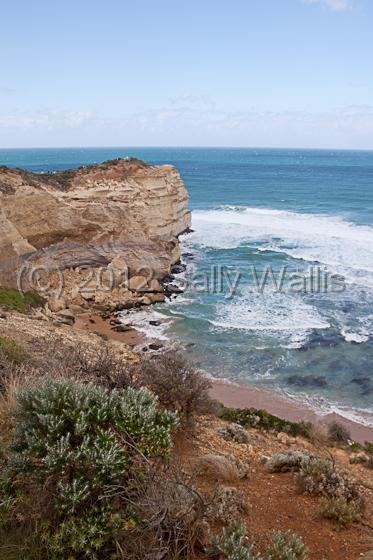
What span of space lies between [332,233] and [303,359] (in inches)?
902

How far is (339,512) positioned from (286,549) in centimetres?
127

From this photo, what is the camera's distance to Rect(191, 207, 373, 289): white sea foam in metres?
30.7

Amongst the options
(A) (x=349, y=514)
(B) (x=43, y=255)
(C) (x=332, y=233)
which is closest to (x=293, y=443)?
(A) (x=349, y=514)

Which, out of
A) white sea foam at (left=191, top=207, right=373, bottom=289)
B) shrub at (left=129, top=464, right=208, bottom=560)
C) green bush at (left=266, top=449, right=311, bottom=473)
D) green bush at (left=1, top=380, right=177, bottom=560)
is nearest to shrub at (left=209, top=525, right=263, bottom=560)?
shrub at (left=129, top=464, right=208, bottom=560)

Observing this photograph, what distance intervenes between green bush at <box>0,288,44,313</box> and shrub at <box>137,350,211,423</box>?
441 inches

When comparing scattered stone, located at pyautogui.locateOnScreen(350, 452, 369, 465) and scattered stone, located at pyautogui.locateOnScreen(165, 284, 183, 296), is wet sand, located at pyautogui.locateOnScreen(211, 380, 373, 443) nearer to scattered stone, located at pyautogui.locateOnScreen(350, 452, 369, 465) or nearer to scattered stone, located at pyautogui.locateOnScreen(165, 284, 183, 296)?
scattered stone, located at pyautogui.locateOnScreen(350, 452, 369, 465)

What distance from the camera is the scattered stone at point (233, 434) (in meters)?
8.12

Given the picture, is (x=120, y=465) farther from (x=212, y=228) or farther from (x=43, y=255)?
(x=212, y=228)

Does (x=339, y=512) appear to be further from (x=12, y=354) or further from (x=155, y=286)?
(x=155, y=286)

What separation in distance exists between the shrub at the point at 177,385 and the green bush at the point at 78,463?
10.2ft

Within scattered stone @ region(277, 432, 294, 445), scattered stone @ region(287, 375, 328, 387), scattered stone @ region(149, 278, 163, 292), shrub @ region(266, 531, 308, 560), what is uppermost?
shrub @ region(266, 531, 308, 560)

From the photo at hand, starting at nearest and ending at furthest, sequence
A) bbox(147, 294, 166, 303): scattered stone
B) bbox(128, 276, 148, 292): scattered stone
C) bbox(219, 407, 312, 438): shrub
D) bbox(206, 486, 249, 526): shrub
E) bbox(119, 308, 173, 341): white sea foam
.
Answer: bbox(206, 486, 249, 526): shrub < bbox(219, 407, 312, 438): shrub < bbox(119, 308, 173, 341): white sea foam < bbox(147, 294, 166, 303): scattered stone < bbox(128, 276, 148, 292): scattered stone

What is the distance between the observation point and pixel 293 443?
965 centimetres

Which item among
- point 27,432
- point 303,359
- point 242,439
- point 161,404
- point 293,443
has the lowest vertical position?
point 303,359
